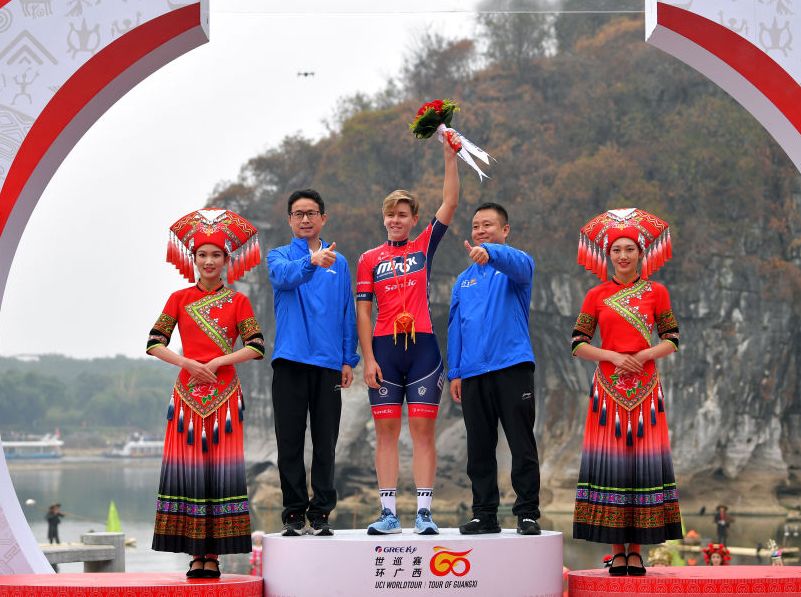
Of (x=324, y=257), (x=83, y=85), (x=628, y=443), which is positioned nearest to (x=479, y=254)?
(x=324, y=257)

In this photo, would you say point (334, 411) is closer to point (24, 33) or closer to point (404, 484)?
point (24, 33)

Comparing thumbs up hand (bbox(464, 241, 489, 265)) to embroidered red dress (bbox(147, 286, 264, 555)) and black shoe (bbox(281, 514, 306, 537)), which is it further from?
black shoe (bbox(281, 514, 306, 537))

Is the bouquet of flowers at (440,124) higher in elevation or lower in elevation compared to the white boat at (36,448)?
higher

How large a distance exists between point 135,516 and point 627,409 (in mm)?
30358

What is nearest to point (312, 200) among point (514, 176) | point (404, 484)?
point (404, 484)

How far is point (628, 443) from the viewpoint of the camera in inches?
185

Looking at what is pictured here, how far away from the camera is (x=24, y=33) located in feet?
16.6

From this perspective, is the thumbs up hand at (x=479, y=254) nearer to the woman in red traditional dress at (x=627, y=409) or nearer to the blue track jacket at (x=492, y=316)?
the blue track jacket at (x=492, y=316)

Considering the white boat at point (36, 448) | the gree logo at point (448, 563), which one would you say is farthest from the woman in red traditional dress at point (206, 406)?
the white boat at point (36, 448)

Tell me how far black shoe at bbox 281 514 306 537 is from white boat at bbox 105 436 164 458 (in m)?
33.9

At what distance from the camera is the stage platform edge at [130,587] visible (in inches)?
169

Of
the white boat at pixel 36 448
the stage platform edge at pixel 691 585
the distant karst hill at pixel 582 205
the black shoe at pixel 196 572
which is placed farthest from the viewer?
the white boat at pixel 36 448

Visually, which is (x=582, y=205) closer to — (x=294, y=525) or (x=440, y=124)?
(x=440, y=124)

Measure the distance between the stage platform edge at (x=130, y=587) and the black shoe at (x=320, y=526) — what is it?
31 centimetres
